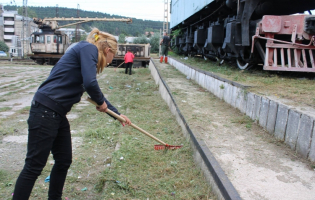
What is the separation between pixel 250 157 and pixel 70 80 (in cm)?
207

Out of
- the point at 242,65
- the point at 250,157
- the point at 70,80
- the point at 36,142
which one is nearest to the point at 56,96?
the point at 70,80

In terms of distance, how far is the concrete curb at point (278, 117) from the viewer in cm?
294

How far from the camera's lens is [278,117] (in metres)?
3.52

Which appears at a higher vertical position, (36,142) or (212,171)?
(36,142)

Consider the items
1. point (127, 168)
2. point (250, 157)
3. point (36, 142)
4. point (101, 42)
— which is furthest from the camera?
point (127, 168)

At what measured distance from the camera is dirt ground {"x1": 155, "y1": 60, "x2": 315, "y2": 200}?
242cm

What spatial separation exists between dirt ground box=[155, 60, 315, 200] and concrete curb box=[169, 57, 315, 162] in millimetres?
98

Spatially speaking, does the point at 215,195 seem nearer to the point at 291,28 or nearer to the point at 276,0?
the point at 291,28

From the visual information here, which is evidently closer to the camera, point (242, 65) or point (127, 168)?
point (127, 168)

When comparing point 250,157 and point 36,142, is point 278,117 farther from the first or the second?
point 36,142

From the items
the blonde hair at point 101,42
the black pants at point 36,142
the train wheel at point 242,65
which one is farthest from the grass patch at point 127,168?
the train wheel at point 242,65

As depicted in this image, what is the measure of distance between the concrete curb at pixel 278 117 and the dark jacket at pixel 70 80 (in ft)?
7.07

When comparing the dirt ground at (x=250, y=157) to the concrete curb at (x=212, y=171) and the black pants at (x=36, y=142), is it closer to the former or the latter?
the concrete curb at (x=212, y=171)

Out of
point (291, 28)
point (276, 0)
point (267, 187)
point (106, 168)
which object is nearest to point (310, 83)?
point (291, 28)
